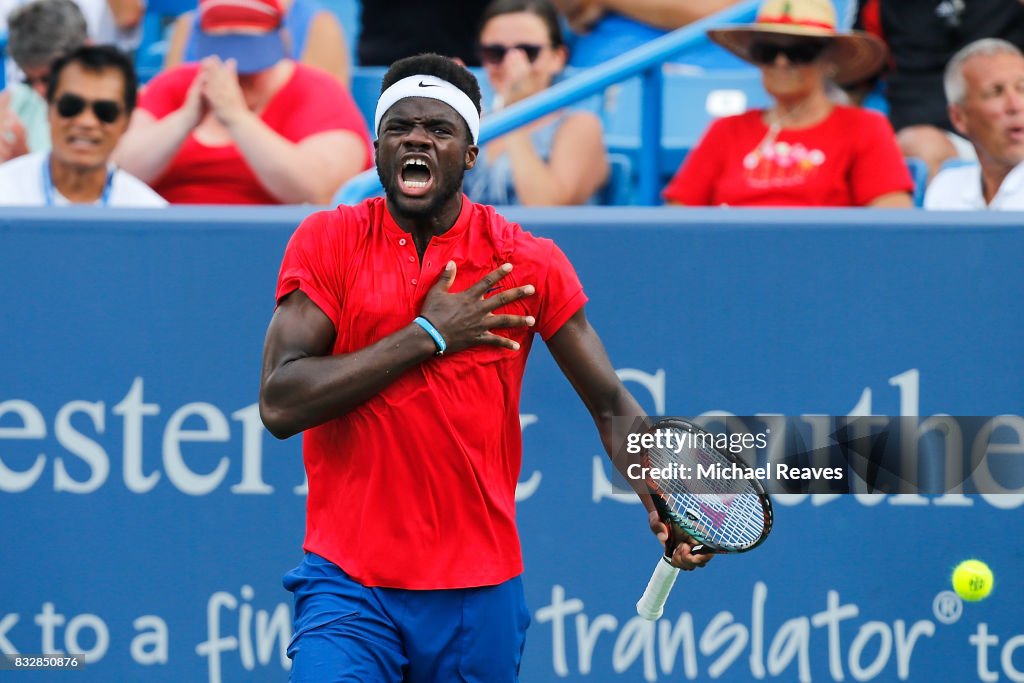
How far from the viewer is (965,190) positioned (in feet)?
19.2

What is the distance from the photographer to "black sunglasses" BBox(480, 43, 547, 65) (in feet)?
21.0

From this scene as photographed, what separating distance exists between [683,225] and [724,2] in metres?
2.57

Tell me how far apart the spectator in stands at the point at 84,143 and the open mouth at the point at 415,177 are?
2.62 metres

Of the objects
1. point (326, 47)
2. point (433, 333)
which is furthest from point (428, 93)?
point (326, 47)

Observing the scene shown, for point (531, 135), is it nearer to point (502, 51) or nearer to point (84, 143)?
point (502, 51)

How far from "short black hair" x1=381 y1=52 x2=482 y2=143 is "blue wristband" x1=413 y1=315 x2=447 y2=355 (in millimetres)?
440

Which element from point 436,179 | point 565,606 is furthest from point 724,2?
point 436,179

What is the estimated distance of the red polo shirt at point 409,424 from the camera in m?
3.38

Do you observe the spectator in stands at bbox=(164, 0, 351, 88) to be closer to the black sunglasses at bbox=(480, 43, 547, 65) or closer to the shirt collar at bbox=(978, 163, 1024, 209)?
the black sunglasses at bbox=(480, 43, 547, 65)

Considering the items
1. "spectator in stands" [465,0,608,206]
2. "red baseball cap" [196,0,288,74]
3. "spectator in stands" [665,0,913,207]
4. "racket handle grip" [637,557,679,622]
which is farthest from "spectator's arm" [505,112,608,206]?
"racket handle grip" [637,557,679,622]

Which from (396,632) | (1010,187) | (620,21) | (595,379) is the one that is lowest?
(396,632)

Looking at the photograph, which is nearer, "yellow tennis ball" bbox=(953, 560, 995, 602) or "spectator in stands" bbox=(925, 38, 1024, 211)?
"yellow tennis ball" bbox=(953, 560, 995, 602)

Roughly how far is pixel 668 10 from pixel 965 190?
5.94 ft

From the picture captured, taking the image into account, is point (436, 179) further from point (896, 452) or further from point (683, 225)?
point (896, 452)
